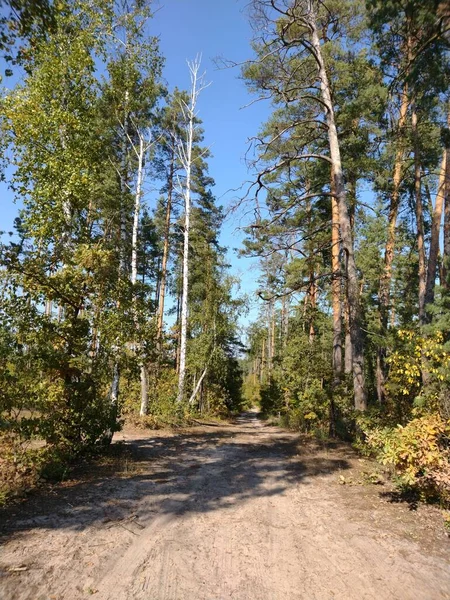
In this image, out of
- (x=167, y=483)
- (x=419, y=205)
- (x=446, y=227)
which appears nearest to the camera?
(x=167, y=483)

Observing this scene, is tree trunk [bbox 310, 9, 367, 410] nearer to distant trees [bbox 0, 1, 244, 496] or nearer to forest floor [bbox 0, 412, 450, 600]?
forest floor [bbox 0, 412, 450, 600]

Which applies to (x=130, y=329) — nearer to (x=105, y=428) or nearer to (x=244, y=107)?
(x=105, y=428)

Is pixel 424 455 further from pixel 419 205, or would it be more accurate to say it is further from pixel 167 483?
pixel 419 205

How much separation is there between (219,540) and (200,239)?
664 inches

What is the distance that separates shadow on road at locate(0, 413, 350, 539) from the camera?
15.3 ft

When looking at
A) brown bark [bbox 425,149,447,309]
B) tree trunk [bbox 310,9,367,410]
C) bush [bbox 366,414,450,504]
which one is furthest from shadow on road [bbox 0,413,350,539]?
brown bark [bbox 425,149,447,309]

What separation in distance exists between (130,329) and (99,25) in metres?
9.97

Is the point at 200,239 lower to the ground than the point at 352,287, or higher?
higher

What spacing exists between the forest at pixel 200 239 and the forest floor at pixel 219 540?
0.79 metres

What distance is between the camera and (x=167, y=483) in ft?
20.8

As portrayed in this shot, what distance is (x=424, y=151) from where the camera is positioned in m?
13.4

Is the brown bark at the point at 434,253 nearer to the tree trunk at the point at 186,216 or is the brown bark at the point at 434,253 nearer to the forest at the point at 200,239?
the forest at the point at 200,239

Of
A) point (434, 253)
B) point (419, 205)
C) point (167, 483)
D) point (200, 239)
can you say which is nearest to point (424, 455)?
point (167, 483)

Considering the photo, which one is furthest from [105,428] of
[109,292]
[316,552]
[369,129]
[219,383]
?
[219,383]
